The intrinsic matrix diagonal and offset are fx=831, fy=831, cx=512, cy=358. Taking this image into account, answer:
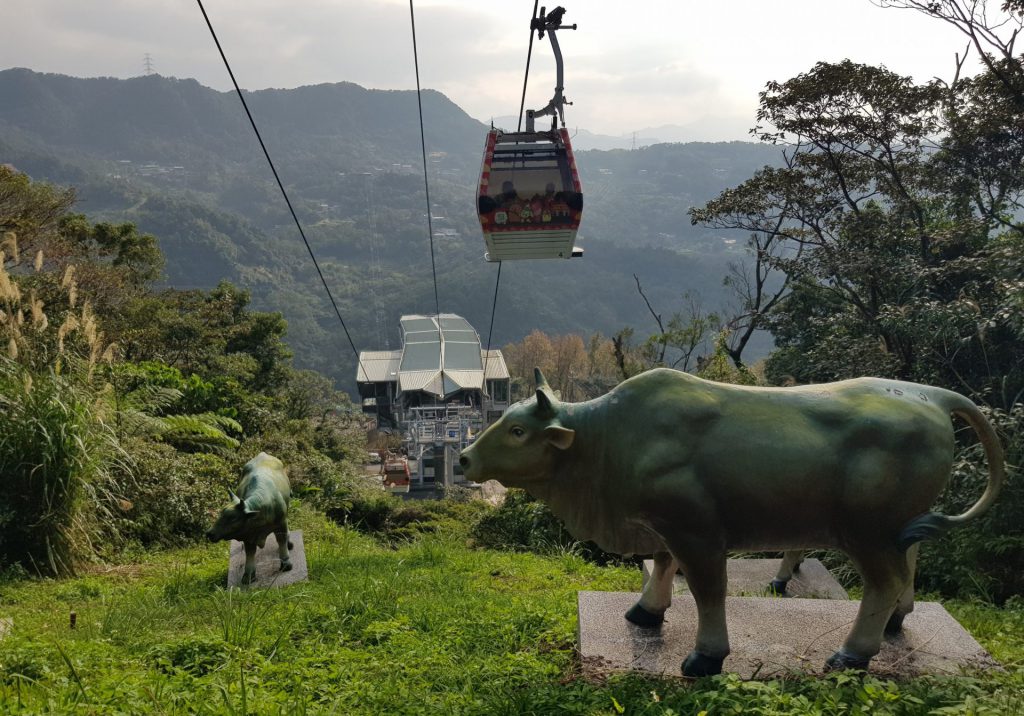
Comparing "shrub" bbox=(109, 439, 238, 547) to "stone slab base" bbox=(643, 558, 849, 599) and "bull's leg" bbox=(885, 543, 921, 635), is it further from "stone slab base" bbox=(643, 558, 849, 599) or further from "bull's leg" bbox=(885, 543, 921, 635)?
"bull's leg" bbox=(885, 543, 921, 635)

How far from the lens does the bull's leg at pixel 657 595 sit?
5.07 metres

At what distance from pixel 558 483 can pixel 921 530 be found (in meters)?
1.91

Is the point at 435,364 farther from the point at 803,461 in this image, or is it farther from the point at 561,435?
the point at 803,461

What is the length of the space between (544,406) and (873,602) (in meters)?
2.05

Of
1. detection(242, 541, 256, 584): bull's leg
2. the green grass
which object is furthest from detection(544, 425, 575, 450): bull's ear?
detection(242, 541, 256, 584): bull's leg

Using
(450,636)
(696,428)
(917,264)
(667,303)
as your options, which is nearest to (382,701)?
(450,636)

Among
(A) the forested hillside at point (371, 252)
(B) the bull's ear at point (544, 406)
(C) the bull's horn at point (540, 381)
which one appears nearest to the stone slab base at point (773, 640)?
(B) the bull's ear at point (544, 406)

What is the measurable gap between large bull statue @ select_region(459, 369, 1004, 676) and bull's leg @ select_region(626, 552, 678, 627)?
387 millimetres

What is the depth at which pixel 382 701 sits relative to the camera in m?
4.25

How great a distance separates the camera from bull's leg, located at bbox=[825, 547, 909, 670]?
14.4ft

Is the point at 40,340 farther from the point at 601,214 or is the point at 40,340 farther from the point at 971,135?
the point at 601,214

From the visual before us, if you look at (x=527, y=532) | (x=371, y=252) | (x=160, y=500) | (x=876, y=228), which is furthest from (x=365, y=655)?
(x=371, y=252)

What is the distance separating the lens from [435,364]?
6681 cm

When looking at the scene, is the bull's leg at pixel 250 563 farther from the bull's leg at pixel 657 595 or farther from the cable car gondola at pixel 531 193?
the cable car gondola at pixel 531 193
